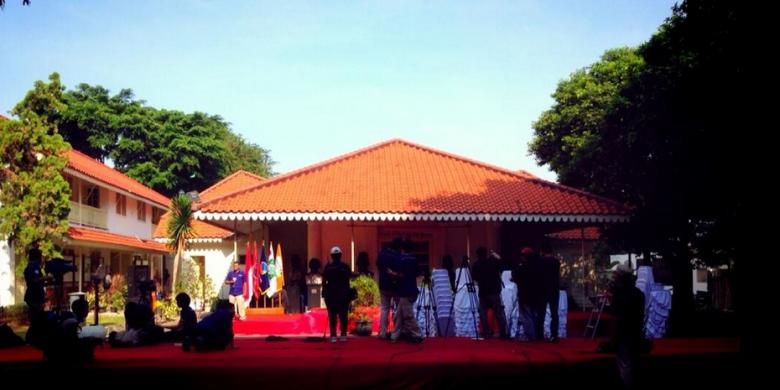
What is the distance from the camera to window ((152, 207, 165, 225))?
139 feet

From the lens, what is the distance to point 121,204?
1395 inches

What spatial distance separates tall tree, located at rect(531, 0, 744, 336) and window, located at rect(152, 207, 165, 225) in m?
27.6

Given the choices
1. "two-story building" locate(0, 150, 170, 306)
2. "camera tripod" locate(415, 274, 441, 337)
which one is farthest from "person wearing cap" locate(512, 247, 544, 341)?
"two-story building" locate(0, 150, 170, 306)

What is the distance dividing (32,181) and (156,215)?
21210 mm

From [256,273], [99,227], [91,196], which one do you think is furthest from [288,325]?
[91,196]

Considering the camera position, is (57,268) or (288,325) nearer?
(57,268)

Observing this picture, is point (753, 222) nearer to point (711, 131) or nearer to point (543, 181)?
point (711, 131)

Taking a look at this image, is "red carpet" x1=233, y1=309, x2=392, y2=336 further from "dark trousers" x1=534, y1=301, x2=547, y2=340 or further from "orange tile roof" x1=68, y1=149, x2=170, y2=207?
"orange tile roof" x1=68, y1=149, x2=170, y2=207

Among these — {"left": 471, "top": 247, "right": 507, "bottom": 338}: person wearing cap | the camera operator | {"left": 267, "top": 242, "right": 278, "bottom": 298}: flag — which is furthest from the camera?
{"left": 267, "top": 242, "right": 278, "bottom": 298}: flag

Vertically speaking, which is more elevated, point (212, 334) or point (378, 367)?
point (212, 334)

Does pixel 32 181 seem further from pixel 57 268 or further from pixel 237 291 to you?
pixel 57 268

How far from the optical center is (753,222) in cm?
988

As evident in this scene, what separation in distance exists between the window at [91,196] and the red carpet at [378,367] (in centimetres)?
2197

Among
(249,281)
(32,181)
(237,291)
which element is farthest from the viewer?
(32,181)
